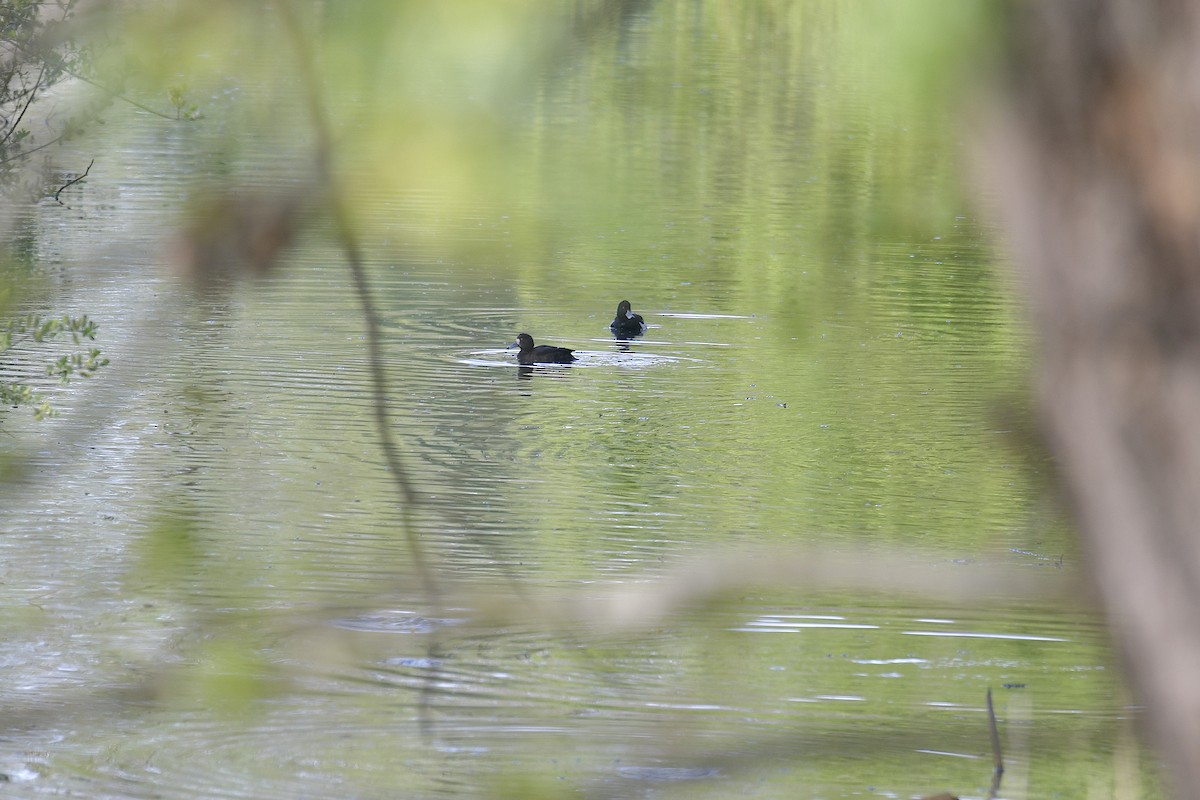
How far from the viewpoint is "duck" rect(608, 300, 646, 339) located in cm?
1572

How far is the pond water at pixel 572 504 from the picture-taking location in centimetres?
177

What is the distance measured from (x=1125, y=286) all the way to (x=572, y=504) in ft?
33.5

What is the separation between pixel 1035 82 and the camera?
94cm

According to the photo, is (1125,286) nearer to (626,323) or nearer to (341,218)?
(341,218)

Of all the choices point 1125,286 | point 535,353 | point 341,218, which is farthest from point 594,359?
point 1125,286

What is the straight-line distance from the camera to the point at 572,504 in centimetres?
1114

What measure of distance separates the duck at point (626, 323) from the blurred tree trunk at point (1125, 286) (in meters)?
14.6

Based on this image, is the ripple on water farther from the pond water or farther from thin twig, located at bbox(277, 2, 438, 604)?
thin twig, located at bbox(277, 2, 438, 604)

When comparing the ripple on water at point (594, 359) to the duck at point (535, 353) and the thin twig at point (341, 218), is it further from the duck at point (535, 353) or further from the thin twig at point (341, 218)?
the thin twig at point (341, 218)

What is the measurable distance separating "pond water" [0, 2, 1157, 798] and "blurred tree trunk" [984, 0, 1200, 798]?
23 centimetres

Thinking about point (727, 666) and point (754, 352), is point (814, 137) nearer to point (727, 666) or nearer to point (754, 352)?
point (727, 666)

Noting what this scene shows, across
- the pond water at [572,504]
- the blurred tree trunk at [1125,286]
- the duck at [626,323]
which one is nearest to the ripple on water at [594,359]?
the pond water at [572,504]

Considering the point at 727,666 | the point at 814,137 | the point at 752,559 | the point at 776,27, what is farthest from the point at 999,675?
the point at 776,27

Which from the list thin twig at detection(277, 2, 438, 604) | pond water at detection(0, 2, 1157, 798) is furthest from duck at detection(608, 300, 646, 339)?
thin twig at detection(277, 2, 438, 604)
